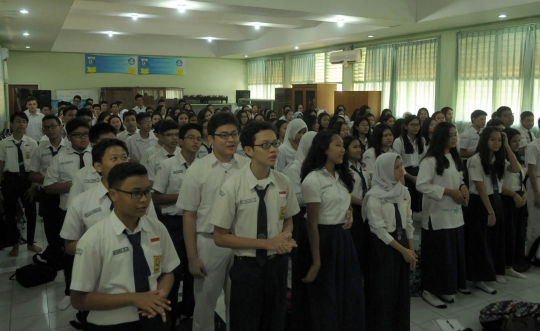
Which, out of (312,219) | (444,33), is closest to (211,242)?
(312,219)

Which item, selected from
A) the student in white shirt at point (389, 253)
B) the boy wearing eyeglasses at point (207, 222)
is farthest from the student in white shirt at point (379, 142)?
the boy wearing eyeglasses at point (207, 222)

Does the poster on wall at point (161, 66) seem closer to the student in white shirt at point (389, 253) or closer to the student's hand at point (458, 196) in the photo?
the student's hand at point (458, 196)

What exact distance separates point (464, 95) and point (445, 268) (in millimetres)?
6672

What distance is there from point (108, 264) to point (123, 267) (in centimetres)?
7

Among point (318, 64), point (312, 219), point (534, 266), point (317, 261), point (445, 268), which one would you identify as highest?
point (318, 64)

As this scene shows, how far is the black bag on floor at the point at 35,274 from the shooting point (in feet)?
14.6

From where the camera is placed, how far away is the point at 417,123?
19.4 feet

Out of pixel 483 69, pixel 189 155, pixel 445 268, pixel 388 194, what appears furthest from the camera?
pixel 483 69

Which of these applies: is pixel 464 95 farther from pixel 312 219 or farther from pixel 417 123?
pixel 312 219

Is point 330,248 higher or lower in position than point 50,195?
lower

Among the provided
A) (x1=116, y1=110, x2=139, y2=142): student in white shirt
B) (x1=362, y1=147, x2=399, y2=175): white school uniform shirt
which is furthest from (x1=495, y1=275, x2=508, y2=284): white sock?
(x1=116, y1=110, x2=139, y2=142): student in white shirt

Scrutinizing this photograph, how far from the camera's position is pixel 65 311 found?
12.9 feet

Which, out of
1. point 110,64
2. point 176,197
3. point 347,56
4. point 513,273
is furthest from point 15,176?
point 110,64

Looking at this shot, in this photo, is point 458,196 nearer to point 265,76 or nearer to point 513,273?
point 513,273
